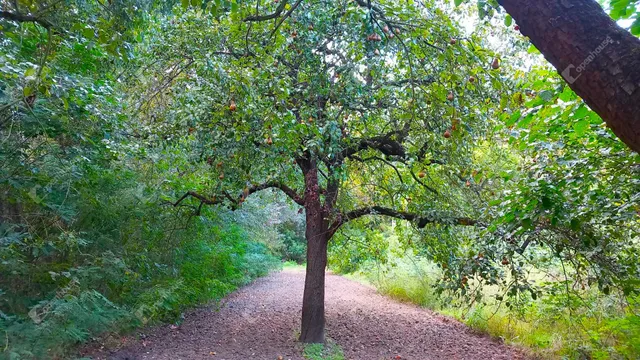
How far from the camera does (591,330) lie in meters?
6.80

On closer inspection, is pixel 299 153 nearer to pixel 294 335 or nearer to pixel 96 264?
pixel 96 264

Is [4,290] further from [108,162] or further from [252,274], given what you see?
[252,274]

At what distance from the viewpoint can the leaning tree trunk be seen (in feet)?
4.34

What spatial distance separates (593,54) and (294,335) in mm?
7661

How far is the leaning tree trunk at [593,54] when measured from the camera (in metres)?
1.32

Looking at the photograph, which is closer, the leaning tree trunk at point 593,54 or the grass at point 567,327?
the leaning tree trunk at point 593,54

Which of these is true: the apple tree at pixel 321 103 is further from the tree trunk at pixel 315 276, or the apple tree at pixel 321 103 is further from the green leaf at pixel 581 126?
the green leaf at pixel 581 126

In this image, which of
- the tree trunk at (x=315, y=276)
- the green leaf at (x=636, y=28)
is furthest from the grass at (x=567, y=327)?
the green leaf at (x=636, y=28)

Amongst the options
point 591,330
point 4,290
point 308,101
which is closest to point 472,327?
point 591,330

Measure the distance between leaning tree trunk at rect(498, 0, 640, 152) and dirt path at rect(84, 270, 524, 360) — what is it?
6.42 meters

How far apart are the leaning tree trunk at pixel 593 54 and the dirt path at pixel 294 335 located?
6.42 m

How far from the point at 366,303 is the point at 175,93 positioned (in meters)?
8.51

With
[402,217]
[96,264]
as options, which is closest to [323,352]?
[402,217]

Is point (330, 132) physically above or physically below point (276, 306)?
above
